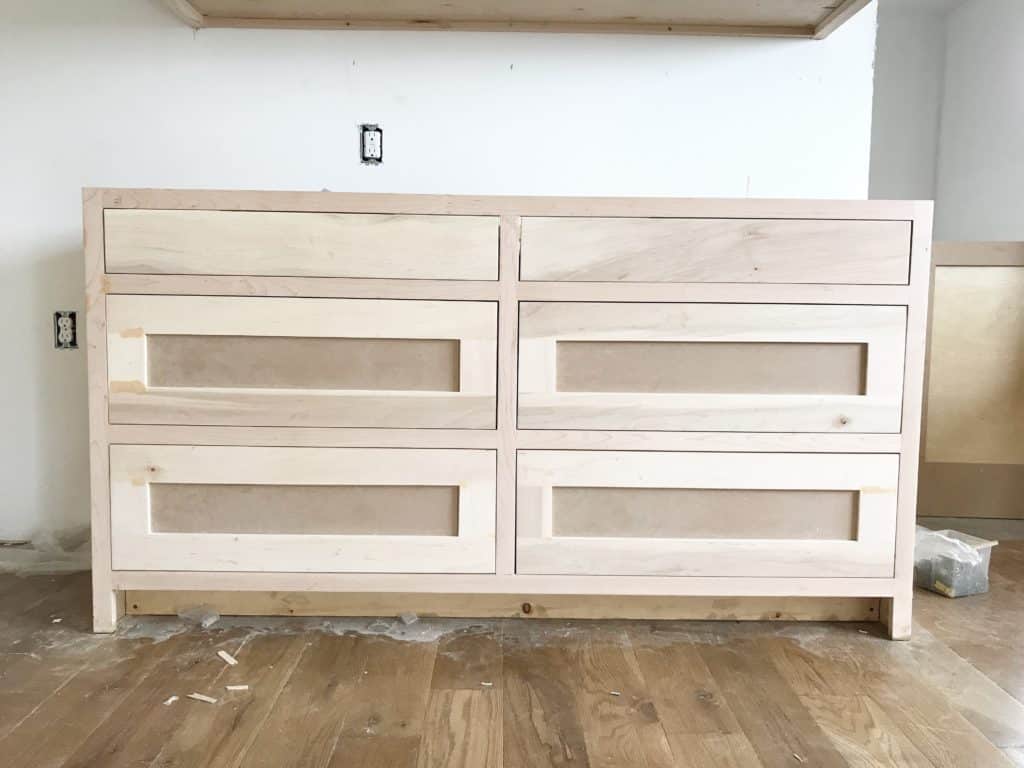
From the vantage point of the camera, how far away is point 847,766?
46.9 inches

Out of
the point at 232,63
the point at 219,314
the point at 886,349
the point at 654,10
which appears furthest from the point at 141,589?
the point at 654,10

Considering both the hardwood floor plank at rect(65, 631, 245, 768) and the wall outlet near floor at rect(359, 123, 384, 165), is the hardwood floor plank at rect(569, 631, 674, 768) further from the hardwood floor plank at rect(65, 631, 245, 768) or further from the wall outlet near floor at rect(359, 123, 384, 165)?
the wall outlet near floor at rect(359, 123, 384, 165)

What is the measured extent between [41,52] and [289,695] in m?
1.85

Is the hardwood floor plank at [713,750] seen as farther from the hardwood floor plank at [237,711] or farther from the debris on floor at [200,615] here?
the debris on floor at [200,615]

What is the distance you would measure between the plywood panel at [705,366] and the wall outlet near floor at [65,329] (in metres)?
1.42

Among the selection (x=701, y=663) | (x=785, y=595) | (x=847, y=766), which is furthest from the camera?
(x=785, y=595)

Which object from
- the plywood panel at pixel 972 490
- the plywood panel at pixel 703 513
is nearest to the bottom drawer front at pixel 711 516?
the plywood panel at pixel 703 513

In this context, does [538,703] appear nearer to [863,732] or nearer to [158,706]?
[863,732]

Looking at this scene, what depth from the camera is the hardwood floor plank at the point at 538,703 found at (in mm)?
1220

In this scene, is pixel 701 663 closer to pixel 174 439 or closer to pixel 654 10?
pixel 174 439

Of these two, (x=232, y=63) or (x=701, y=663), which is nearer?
(x=701, y=663)

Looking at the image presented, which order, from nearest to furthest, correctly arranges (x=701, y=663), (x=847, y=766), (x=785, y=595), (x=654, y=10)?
(x=847, y=766), (x=701, y=663), (x=785, y=595), (x=654, y=10)

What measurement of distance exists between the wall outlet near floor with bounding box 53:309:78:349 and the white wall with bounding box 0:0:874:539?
1.3 inches

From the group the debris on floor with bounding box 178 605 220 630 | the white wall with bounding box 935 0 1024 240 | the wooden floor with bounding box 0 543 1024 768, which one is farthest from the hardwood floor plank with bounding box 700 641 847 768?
the white wall with bounding box 935 0 1024 240
